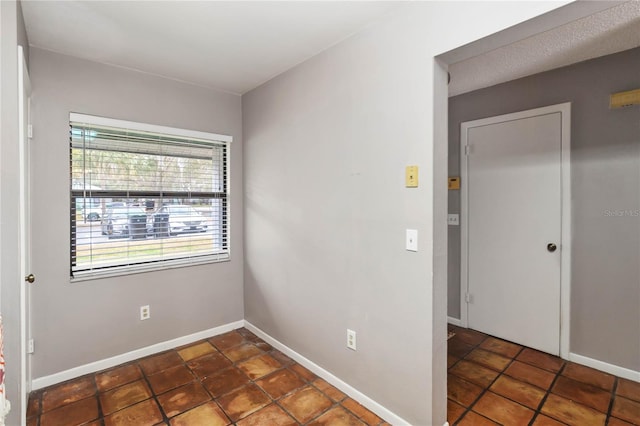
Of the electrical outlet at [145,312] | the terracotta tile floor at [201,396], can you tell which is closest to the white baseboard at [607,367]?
the terracotta tile floor at [201,396]

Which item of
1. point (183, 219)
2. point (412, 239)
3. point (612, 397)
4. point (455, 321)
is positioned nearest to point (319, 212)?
point (412, 239)

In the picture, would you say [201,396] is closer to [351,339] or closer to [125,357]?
[125,357]

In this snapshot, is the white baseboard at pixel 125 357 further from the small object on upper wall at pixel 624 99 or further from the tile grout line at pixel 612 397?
the small object on upper wall at pixel 624 99

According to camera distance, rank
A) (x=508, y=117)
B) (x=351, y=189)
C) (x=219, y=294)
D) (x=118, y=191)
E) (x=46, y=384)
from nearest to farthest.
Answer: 1. (x=351, y=189)
2. (x=46, y=384)
3. (x=118, y=191)
4. (x=508, y=117)
5. (x=219, y=294)

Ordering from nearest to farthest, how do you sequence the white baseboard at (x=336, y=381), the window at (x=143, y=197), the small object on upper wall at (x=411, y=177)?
the small object on upper wall at (x=411, y=177), the white baseboard at (x=336, y=381), the window at (x=143, y=197)

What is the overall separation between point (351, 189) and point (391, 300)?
0.76m

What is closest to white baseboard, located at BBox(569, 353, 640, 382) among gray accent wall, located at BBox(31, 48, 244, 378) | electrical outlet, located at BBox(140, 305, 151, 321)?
gray accent wall, located at BBox(31, 48, 244, 378)

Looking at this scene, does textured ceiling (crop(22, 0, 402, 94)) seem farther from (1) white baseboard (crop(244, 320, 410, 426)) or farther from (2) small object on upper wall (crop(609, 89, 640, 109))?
(1) white baseboard (crop(244, 320, 410, 426))

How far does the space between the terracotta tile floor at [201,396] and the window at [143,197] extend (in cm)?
82

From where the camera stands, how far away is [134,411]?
2047 mm

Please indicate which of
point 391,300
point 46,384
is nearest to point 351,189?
point 391,300

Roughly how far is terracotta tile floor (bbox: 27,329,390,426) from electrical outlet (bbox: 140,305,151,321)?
1.12ft

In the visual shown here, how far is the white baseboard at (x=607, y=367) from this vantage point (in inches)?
93.4

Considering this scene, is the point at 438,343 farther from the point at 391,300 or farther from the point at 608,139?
the point at 608,139
